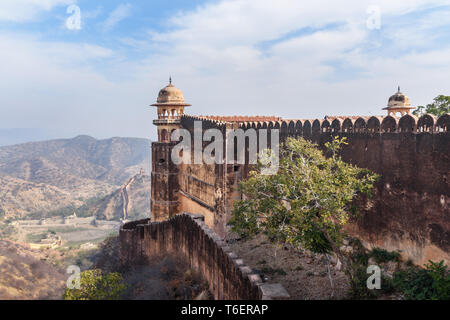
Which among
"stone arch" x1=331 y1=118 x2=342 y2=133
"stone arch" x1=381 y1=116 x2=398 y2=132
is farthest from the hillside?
"stone arch" x1=381 y1=116 x2=398 y2=132

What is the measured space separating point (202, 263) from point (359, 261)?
4.33 m

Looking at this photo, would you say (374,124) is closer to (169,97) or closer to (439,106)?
(439,106)

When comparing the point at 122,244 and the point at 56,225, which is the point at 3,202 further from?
the point at 122,244

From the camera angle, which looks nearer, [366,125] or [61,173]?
[366,125]

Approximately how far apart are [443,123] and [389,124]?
4.65 ft

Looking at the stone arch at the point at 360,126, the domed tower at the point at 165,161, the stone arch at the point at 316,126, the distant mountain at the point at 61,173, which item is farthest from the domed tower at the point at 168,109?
the distant mountain at the point at 61,173

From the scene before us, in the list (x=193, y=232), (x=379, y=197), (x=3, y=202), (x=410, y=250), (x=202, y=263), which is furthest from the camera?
(x=3, y=202)

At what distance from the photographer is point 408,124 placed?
25.8 feet

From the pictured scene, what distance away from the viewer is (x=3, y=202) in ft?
296

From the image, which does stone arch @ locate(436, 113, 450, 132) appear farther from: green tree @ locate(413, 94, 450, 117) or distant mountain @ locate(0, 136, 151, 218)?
distant mountain @ locate(0, 136, 151, 218)

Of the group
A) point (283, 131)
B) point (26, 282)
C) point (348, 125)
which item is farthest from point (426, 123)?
point (26, 282)

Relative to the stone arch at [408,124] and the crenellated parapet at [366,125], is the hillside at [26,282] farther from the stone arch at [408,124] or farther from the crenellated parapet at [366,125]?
the stone arch at [408,124]

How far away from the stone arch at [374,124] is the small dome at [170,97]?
52.1 ft
